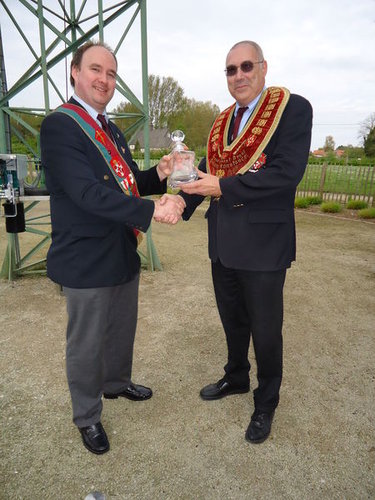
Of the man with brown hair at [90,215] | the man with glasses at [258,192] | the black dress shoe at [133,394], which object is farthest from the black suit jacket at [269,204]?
the black dress shoe at [133,394]

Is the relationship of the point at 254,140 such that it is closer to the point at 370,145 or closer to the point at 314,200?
the point at 314,200

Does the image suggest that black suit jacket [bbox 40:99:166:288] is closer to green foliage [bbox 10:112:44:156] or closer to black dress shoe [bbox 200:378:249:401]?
black dress shoe [bbox 200:378:249:401]

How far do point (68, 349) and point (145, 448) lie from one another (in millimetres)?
812

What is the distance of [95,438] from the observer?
7.52 ft

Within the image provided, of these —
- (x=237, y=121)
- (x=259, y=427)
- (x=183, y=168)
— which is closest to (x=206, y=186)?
(x=183, y=168)

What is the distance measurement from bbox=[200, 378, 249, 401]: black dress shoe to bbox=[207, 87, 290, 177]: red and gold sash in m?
1.64

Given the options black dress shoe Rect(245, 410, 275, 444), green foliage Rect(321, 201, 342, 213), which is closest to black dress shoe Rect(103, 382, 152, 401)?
black dress shoe Rect(245, 410, 275, 444)

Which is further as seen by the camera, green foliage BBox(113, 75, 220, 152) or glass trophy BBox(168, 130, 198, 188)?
green foliage BBox(113, 75, 220, 152)

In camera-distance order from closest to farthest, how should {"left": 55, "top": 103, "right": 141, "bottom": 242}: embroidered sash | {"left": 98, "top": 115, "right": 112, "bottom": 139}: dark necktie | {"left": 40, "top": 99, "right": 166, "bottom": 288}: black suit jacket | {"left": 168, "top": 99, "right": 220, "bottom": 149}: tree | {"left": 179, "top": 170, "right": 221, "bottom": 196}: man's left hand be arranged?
{"left": 40, "top": 99, "right": 166, "bottom": 288}: black suit jacket, {"left": 55, "top": 103, "right": 141, "bottom": 242}: embroidered sash, {"left": 179, "top": 170, "right": 221, "bottom": 196}: man's left hand, {"left": 98, "top": 115, "right": 112, "bottom": 139}: dark necktie, {"left": 168, "top": 99, "right": 220, "bottom": 149}: tree

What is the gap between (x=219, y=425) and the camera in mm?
2531

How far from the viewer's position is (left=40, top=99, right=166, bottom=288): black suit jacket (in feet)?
6.26

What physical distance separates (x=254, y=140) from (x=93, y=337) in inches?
60.1

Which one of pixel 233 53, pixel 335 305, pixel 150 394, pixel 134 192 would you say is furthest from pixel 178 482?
pixel 335 305

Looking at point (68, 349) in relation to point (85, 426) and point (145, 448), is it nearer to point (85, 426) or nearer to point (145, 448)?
point (85, 426)
